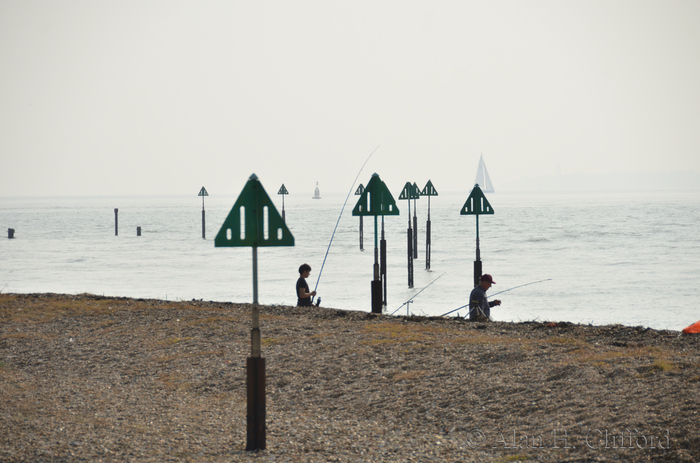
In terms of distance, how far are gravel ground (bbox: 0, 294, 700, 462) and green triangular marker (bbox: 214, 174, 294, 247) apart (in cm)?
166

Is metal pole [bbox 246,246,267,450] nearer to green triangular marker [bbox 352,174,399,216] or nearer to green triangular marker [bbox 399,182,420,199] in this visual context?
green triangular marker [bbox 352,174,399,216]

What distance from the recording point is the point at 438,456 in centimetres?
548

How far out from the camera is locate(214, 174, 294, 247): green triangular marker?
5.65 meters

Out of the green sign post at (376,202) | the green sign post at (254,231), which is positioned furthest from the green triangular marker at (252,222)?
the green sign post at (376,202)

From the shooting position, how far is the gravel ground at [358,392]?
547 cm

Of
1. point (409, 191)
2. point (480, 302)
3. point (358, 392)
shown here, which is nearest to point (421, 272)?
point (409, 191)

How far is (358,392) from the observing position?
7336mm

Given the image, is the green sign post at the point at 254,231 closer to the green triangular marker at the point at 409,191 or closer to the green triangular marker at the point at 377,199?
the green triangular marker at the point at 377,199

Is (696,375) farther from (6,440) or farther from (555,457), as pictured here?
(6,440)

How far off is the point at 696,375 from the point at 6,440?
5.80 meters

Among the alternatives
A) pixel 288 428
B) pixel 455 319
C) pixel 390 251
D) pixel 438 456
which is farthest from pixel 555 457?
pixel 390 251

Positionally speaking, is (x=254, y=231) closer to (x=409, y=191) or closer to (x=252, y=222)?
(x=252, y=222)

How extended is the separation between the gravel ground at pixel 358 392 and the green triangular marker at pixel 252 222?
5.46 ft

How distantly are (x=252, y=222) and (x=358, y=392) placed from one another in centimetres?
255
